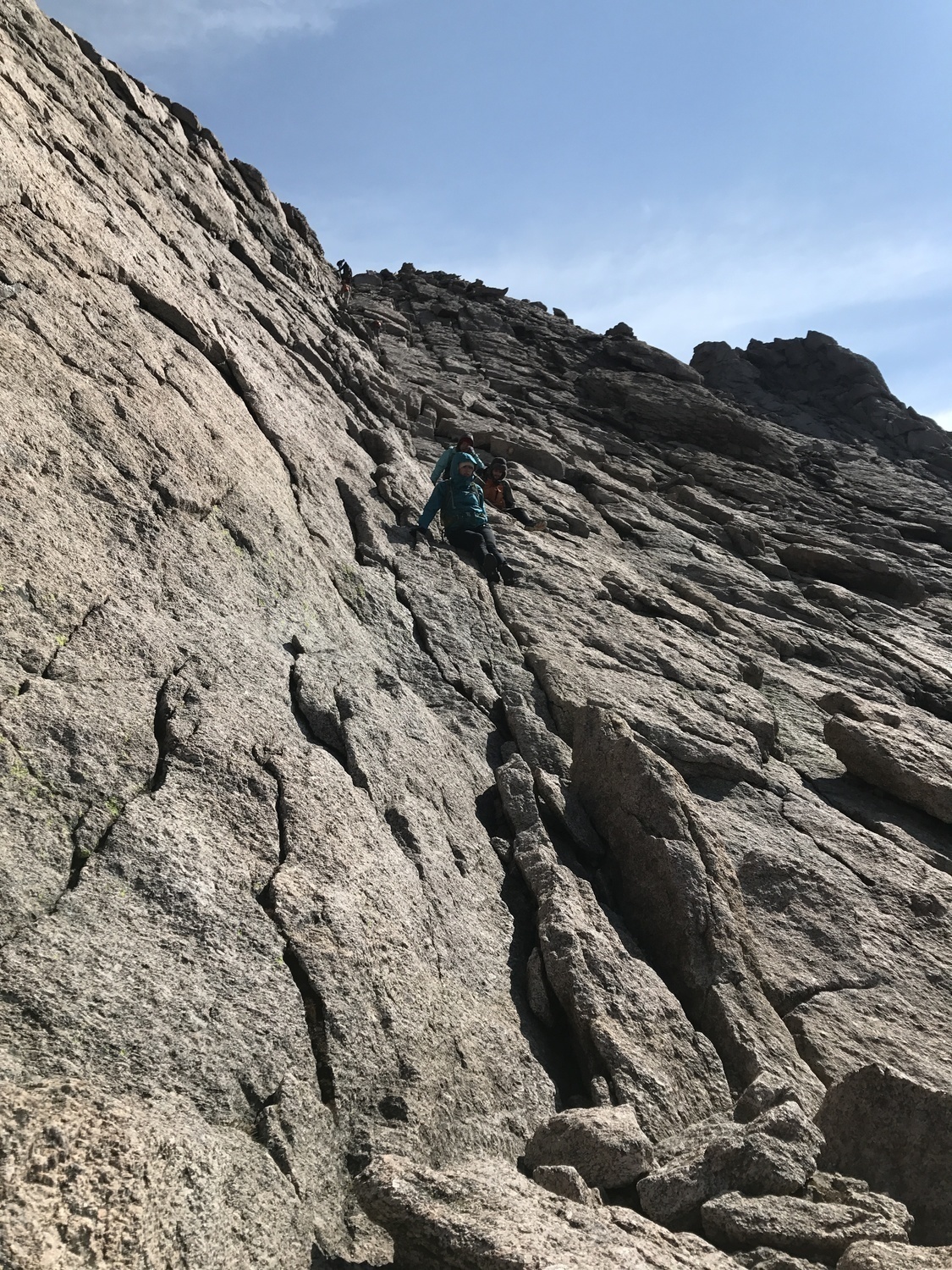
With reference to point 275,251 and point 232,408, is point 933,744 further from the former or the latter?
point 275,251

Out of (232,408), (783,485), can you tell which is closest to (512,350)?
(783,485)

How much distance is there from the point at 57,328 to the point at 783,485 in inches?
1341

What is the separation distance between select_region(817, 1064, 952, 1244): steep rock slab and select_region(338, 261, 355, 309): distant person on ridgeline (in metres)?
34.7

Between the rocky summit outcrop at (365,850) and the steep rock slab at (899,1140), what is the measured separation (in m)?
0.04

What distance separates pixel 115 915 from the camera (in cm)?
692

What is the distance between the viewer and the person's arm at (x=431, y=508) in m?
20.4

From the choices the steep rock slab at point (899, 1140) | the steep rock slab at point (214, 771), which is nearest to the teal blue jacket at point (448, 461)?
the steep rock slab at point (214, 771)

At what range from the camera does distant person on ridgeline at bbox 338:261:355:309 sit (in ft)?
126

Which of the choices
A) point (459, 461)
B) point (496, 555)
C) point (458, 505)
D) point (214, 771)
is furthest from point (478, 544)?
point (214, 771)

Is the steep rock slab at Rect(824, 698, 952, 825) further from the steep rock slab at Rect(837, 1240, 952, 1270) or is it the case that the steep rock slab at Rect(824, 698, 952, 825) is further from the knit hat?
the steep rock slab at Rect(837, 1240, 952, 1270)

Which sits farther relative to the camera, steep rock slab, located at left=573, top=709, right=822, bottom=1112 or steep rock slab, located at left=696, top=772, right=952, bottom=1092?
steep rock slab, located at left=696, top=772, right=952, bottom=1092

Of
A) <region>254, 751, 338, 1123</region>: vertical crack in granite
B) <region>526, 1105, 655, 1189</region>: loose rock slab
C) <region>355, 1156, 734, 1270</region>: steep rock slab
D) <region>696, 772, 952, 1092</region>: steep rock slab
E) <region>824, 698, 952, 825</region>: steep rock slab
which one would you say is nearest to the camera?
<region>355, 1156, 734, 1270</region>: steep rock slab

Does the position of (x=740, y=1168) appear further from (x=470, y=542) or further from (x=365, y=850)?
(x=470, y=542)

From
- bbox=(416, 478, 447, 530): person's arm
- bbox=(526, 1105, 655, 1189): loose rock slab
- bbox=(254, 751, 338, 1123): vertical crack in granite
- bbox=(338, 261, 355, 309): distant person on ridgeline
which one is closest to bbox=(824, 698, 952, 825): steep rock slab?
bbox=(416, 478, 447, 530): person's arm
